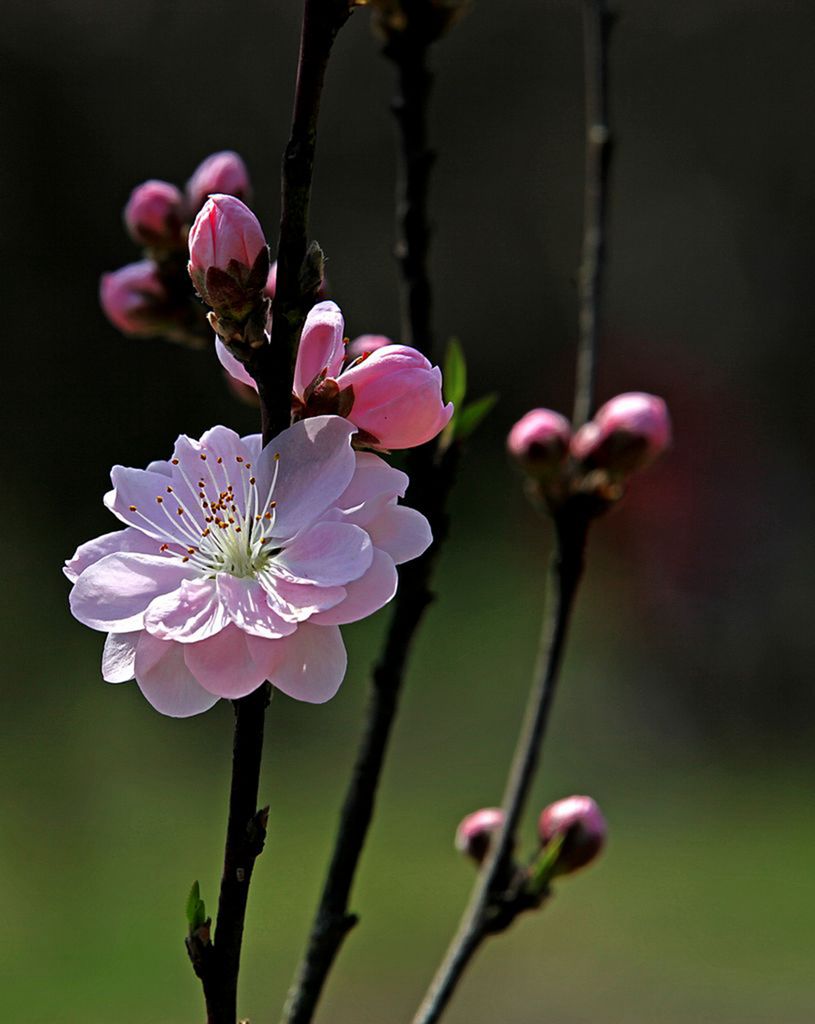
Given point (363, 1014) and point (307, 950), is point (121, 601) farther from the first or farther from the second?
point (363, 1014)

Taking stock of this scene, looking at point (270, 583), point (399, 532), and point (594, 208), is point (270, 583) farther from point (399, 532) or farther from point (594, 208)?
point (594, 208)

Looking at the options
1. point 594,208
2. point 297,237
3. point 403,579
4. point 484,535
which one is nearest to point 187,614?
point 297,237

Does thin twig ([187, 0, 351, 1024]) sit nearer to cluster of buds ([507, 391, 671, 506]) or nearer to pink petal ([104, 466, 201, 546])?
pink petal ([104, 466, 201, 546])

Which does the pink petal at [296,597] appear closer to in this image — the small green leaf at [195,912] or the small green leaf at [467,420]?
the small green leaf at [195,912]

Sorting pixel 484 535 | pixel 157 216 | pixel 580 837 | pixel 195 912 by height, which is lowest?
pixel 195 912

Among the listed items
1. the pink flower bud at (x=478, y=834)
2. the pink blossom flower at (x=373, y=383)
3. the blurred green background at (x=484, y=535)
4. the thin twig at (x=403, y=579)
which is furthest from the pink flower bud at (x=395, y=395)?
the blurred green background at (x=484, y=535)

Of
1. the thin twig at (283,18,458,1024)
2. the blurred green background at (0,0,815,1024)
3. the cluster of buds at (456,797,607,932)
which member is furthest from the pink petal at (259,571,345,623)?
the blurred green background at (0,0,815,1024)

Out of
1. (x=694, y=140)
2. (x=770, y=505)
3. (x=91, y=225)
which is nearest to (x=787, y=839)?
(x=770, y=505)
